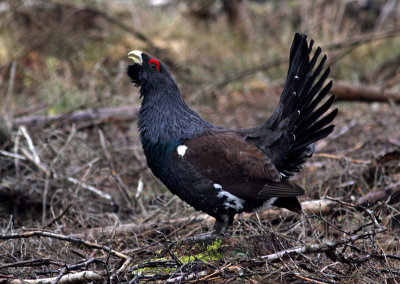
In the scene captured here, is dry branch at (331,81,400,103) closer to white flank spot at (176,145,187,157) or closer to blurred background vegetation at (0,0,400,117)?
blurred background vegetation at (0,0,400,117)

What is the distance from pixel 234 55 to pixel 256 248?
27.4 ft

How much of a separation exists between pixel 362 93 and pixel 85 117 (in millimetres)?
4397

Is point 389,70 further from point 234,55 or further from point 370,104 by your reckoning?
point 234,55

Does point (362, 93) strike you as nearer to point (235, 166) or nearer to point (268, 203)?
point (268, 203)

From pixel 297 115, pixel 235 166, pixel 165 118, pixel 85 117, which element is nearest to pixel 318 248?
pixel 235 166

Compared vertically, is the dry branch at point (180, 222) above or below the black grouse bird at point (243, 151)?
below

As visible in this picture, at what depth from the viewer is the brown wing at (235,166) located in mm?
4395

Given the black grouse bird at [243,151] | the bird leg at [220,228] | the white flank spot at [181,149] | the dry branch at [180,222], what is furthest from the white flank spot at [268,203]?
the white flank spot at [181,149]

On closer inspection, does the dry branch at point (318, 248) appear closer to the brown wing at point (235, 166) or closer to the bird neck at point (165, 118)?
the brown wing at point (235, 166)

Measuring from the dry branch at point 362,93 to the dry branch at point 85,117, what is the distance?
3280 mm

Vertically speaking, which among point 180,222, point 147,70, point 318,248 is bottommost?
point 180,222

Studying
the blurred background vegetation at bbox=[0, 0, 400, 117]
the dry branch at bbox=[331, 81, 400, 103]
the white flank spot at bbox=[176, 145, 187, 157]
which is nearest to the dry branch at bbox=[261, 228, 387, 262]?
the white flank spot at bbox=[176, 145, 187, 157]

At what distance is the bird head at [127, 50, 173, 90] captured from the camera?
189 inches

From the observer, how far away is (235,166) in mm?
4465
